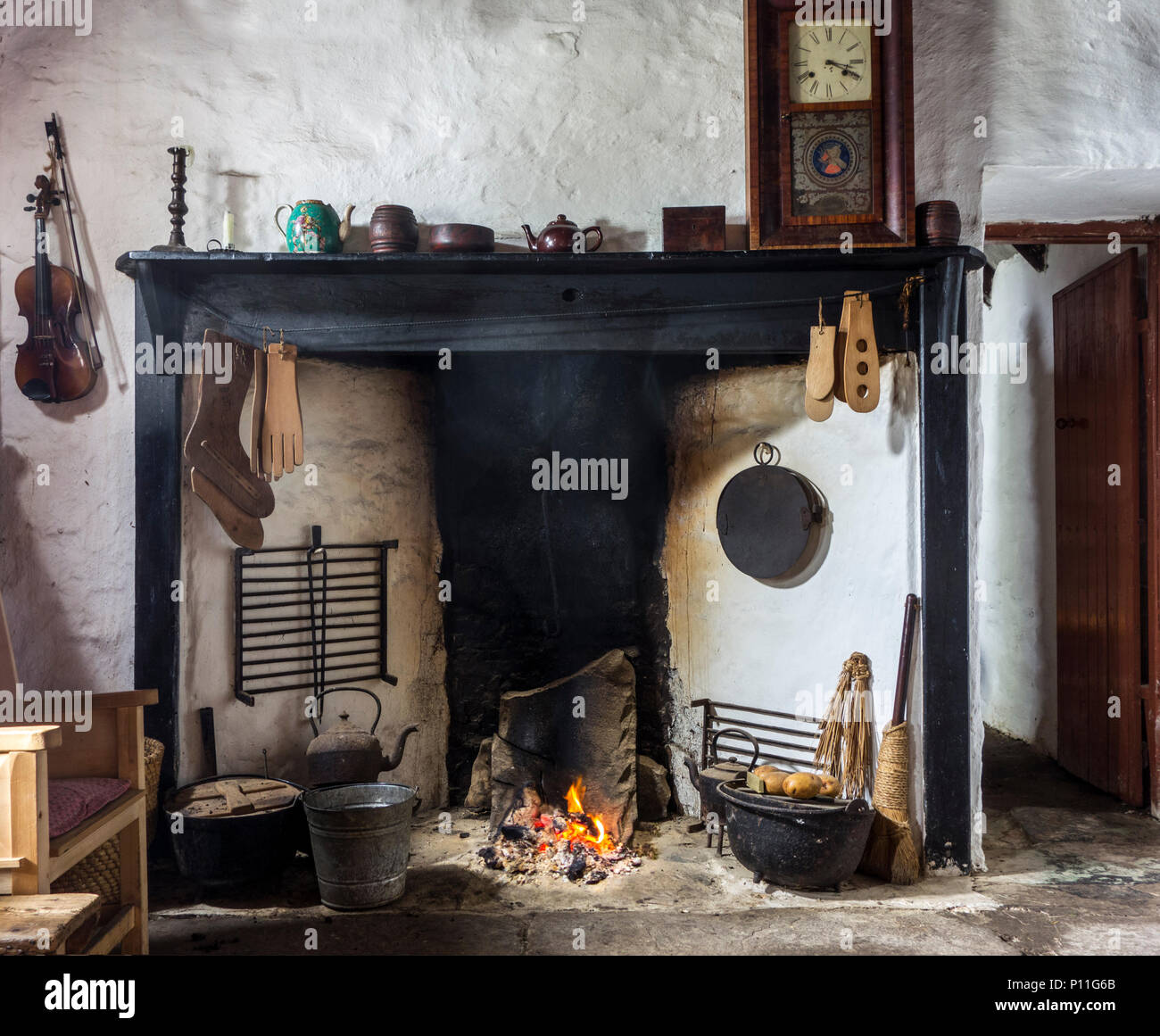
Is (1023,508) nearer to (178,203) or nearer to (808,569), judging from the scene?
(808,569)

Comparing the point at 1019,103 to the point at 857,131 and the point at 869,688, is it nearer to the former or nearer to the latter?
the point at 857,131

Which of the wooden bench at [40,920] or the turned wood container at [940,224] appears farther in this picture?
the turned wood container at [940,224]

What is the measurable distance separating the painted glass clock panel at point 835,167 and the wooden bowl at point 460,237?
112 centimetres

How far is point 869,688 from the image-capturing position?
3.41 meters

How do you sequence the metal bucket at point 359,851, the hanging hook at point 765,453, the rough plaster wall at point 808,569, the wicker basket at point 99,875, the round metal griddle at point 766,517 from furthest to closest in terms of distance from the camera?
the hanging hook at point 765,453 < the round metal griddle at point 766,517 < the rough plaster wall at point 808,569 < the metal bucket at point 359,851 < the wicker basket at point 99,875

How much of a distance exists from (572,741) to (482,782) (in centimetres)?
48

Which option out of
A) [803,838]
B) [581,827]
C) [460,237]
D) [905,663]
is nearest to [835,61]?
[460,237]

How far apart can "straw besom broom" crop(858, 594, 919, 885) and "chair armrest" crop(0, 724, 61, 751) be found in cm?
263

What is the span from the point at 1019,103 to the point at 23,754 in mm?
3810

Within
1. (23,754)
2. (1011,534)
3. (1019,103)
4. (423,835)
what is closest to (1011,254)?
(1011,534)

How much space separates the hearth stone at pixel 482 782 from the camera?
13.0 feet

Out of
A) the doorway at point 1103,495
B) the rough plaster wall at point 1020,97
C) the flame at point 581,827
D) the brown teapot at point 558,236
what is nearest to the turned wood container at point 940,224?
the rough plaster wall at point 1020,97

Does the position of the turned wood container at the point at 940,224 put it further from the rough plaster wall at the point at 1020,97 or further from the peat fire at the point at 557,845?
the peat fire at the point at 557,845

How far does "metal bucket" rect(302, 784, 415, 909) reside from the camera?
2.98 meters
